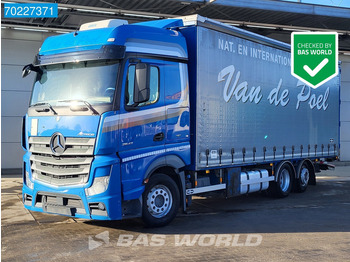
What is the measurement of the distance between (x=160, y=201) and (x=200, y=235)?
1.00m

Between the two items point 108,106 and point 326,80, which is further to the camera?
point 326,80

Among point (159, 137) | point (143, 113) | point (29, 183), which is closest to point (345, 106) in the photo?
point (159, 137)

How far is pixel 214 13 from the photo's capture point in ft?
50.9

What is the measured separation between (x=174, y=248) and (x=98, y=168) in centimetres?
172

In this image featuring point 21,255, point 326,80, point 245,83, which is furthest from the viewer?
point 326,80

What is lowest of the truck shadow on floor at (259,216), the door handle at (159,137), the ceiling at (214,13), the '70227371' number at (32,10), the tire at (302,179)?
the truck shadow on floor at (259,216)

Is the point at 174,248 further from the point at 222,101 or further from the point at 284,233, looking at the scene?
the point at 222,101

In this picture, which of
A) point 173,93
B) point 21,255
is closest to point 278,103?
point 173,93

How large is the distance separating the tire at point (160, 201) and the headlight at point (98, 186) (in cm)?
87

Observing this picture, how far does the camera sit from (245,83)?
9781mm

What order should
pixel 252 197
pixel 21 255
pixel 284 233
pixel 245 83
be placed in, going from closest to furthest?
pixel 21 255, pixel 284 233, pixel 245 83, pixel 252 197

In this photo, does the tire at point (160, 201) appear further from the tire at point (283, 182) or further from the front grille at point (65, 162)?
the tire at point (283, 182)

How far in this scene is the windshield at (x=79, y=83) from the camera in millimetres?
6973

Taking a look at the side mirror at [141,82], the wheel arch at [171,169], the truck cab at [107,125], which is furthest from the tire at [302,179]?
the side mirror at [141,82]
